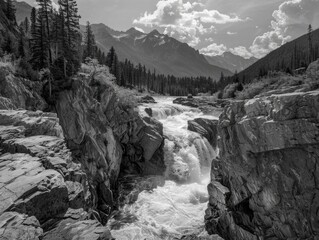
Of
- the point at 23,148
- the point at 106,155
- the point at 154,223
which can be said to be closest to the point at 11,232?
the point at 23,148

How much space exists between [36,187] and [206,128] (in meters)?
30.0

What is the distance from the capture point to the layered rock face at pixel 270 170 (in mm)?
13609

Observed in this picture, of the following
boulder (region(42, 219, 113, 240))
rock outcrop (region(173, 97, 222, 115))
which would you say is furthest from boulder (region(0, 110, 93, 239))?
rock outcrop (region(173, 97, 222, 115))

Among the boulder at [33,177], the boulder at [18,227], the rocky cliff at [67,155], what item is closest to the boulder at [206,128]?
the rocky cliff at [67,155]

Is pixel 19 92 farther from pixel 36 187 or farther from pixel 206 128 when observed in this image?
pixel 206 128

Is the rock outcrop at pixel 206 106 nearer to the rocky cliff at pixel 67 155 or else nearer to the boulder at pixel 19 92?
the rocky cliff at pixel 67 155

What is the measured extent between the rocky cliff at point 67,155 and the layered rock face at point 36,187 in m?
0.03

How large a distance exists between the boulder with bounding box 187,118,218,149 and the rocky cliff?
641 centimetres

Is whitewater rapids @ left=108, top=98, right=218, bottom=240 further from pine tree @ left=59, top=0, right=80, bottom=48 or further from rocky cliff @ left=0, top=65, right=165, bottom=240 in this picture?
pine tree @ left=59, top=0, right=80, bottom=48

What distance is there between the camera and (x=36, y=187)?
9531 mm

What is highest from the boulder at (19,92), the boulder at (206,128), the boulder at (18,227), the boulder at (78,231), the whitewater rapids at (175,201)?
the boulder at (19,92)

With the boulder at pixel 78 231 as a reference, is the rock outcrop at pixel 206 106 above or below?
above

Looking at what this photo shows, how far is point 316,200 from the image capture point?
13.6 meters

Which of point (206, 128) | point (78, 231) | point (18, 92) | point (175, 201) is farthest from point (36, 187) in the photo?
point (206, 128)
